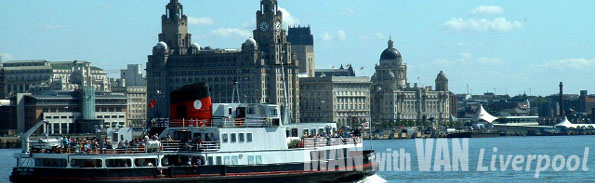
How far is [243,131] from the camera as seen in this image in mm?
55688

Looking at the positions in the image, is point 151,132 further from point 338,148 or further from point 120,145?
point 338,148

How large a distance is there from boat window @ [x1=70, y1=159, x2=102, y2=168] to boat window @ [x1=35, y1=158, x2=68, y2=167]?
413 mm

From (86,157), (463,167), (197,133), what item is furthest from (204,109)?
(463,167)

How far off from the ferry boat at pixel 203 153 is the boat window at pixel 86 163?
4cm

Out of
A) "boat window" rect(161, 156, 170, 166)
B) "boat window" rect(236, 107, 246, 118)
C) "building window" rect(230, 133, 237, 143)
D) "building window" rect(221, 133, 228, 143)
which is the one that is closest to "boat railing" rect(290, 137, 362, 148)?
"boat window" rect(236, 107, 246, 118)

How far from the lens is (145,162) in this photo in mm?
53562

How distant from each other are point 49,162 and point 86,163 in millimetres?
1965

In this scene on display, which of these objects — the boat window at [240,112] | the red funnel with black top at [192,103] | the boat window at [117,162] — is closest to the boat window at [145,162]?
the boat window at [117,162]

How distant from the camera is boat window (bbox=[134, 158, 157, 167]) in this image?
5328 cm

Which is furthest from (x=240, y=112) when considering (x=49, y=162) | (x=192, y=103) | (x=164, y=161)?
(x=49, y=162)

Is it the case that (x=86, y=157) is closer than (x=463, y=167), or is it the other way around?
(x=86, y=157)

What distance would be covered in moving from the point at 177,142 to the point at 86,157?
13.8 feet

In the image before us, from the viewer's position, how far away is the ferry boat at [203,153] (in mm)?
52719

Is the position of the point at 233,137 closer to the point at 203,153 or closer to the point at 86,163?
the point at 203,153
